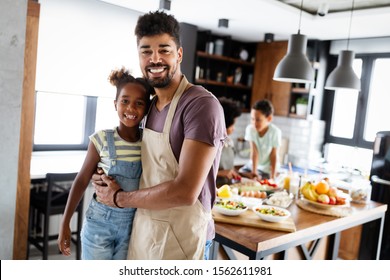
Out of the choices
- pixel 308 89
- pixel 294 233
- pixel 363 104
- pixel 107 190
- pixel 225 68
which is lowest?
pixel 294 233

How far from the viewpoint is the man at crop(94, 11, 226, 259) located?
1251 millimetres

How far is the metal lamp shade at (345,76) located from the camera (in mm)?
3086

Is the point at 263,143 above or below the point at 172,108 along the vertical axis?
below

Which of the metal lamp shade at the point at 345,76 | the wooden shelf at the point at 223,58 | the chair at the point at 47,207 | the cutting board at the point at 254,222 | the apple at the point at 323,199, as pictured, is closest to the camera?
the cutting board at the point at 254,222

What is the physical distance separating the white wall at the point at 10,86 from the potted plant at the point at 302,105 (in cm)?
356

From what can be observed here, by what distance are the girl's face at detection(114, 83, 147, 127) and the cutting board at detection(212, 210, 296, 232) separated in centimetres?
73

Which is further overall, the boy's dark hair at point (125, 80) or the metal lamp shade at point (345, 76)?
the metal lamp shade at point (345, 76)

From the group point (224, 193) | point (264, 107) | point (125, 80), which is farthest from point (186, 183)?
point (264, 107)

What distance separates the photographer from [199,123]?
124cm

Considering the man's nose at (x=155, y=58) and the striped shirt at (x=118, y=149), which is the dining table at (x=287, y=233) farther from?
the man's nose at (x=155, y=58)

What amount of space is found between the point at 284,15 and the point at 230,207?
224 centimetres

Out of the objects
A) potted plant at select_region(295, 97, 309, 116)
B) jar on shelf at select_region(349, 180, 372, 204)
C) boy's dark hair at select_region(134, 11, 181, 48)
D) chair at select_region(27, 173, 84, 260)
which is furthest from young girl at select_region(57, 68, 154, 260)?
potted plant at select_region(295, 97, 309, 116)

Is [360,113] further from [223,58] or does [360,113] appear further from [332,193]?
[332,193]

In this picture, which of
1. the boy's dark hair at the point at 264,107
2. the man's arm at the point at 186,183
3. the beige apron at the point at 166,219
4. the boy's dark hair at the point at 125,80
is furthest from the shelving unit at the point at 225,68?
the man's arm at the point at 186,183
